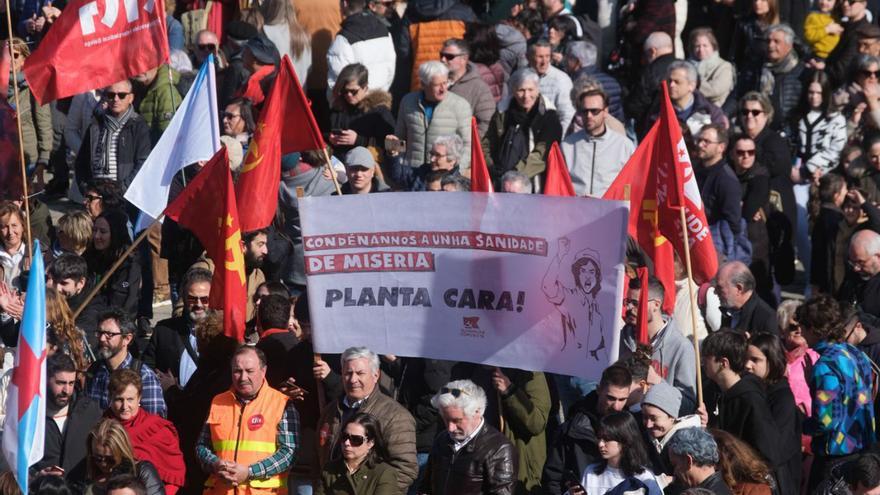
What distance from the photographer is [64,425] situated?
33.7 feet

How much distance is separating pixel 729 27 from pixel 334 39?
3874 mm

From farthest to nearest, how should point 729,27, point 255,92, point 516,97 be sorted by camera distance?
1. point 729,27
2. point 255,92
3. point 516,97

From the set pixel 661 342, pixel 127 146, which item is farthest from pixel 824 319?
pixel 127 146

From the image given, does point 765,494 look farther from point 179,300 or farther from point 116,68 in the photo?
point 116,68

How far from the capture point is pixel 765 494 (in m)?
9.06

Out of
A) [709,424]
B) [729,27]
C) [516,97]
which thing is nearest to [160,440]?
[709,424]

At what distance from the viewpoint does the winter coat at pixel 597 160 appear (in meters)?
13.9

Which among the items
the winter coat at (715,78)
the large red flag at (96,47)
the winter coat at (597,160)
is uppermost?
the winter coat at (715,78)

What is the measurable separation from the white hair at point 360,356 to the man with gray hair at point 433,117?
4522 mm

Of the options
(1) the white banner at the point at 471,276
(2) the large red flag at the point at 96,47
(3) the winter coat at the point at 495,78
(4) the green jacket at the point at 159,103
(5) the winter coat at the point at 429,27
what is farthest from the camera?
(5) the winter coat at the point at 429,27

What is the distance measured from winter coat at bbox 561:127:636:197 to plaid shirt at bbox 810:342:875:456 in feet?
12.8

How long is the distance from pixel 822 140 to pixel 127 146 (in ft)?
18.1

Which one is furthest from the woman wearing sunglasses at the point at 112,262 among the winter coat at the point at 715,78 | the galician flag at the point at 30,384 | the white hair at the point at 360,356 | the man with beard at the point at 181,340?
the winter coat at the point at 715,78

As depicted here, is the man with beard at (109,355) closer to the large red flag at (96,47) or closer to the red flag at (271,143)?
the red flag at (271,143)
